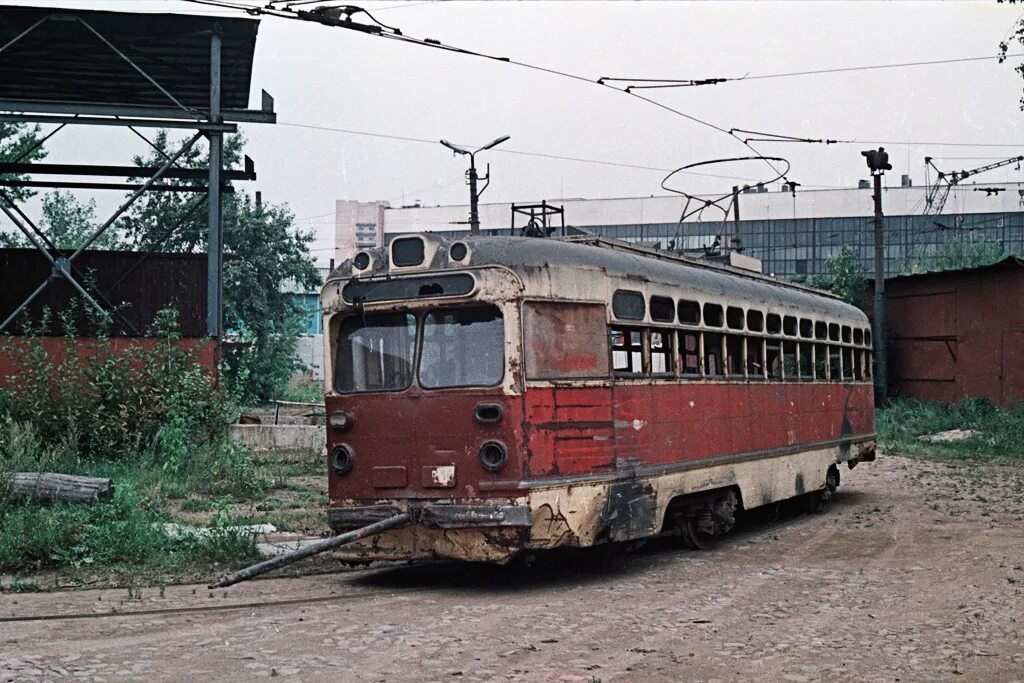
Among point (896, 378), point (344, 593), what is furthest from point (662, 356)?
point (896, 378)

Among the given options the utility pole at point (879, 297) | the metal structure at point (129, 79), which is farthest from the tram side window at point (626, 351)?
the utility pole at point (879, 297)

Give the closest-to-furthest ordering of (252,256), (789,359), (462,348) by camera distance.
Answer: (462,348), (789,359), (252,256)

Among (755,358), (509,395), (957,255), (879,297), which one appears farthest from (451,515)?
(957,255)

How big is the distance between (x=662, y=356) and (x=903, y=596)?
314 centimetres

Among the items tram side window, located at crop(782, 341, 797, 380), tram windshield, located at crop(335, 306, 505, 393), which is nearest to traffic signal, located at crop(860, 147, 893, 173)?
tram side window, located at crop(782, 341, 797, 380)

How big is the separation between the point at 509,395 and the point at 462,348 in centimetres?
64

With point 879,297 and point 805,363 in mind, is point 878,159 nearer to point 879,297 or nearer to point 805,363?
point 879,297

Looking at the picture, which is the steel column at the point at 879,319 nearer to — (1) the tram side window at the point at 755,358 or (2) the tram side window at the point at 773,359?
(2) the tram side window at the point at 773,359

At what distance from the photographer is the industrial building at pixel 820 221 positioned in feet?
239

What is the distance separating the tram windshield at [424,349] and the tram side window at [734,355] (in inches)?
151

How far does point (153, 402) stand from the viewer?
675 inches

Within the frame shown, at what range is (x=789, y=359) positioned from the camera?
14.7 metres

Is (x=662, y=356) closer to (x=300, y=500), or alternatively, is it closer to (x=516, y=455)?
(x=516, y=455)

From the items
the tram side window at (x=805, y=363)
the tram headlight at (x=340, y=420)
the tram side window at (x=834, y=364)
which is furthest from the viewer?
the tram side window at (x=834, y=364)
